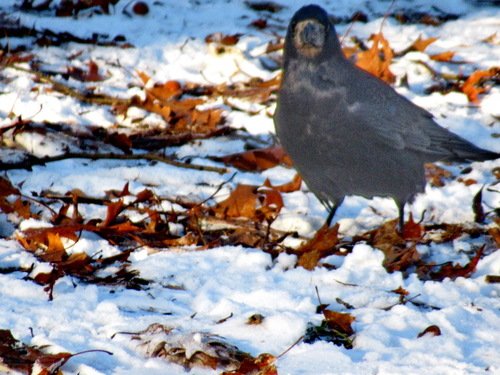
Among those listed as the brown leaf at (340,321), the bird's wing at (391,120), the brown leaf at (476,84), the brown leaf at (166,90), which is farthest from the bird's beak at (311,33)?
the brown leaf at (476,84)

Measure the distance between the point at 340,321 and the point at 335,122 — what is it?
1.17 meters

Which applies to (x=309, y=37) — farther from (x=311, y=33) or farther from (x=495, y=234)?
(x=495, y=234)

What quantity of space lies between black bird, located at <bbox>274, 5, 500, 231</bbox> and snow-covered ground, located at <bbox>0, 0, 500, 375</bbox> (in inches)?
9.6

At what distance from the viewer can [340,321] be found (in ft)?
8.42

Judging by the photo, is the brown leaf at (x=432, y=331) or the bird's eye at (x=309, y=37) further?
the bird's eye at (x=309, y=37)

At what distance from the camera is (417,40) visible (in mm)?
6043

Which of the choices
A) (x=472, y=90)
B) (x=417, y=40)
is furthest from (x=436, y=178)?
(x=417, y=40)

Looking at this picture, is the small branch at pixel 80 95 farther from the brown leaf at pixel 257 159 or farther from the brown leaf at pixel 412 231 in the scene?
the brown leaf at pixel 412 231

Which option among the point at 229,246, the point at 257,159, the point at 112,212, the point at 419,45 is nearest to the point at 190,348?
the point at 229,246

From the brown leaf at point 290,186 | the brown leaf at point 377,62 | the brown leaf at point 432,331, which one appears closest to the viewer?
the brown leaf at point 432,331

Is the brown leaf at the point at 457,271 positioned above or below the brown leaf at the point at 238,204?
above

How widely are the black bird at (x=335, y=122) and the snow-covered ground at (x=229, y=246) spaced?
244 mm

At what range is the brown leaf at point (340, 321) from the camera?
2543mm

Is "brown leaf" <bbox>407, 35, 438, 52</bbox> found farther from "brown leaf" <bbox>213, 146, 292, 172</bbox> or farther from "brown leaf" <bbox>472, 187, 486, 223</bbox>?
"brown leaf" <bbox>472, 187, 486, 223</bbox>
